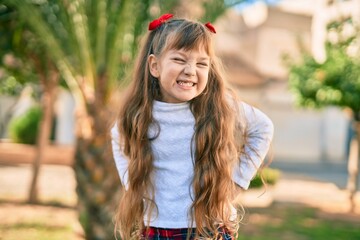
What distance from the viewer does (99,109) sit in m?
4.34

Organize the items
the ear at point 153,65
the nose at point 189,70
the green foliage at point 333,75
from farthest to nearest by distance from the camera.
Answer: the green foliage at point 333,75 < the ear at point 153,65 < the nose at point 189,70

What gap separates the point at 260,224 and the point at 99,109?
3.24 metres

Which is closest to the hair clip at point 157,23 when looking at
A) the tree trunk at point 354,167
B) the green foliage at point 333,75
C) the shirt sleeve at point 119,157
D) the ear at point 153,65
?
the ear at point 153,65

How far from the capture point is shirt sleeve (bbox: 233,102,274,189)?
6.50 feet

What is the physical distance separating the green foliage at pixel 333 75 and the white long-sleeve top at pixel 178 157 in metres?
5.59

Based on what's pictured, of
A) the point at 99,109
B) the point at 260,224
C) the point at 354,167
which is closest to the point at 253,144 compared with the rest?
the point at 99,109

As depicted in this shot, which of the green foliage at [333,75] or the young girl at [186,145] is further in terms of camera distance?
the green foliage at [333,75]

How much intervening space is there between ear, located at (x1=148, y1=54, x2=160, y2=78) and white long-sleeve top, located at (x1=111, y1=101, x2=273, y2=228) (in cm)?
11

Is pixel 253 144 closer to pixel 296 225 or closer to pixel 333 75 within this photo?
pixel 296 225

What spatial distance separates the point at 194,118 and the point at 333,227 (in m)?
5.23

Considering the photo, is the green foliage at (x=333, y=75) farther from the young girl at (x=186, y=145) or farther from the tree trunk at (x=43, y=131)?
the young girl at (x=186, y=145)

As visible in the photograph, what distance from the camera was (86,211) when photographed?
14.8 ft

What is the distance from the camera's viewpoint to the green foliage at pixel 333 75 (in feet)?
24.1

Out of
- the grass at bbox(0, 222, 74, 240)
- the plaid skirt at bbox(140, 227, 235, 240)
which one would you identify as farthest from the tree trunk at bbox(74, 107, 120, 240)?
the plaid skirt at bbox(140, 227, 235, 240)
